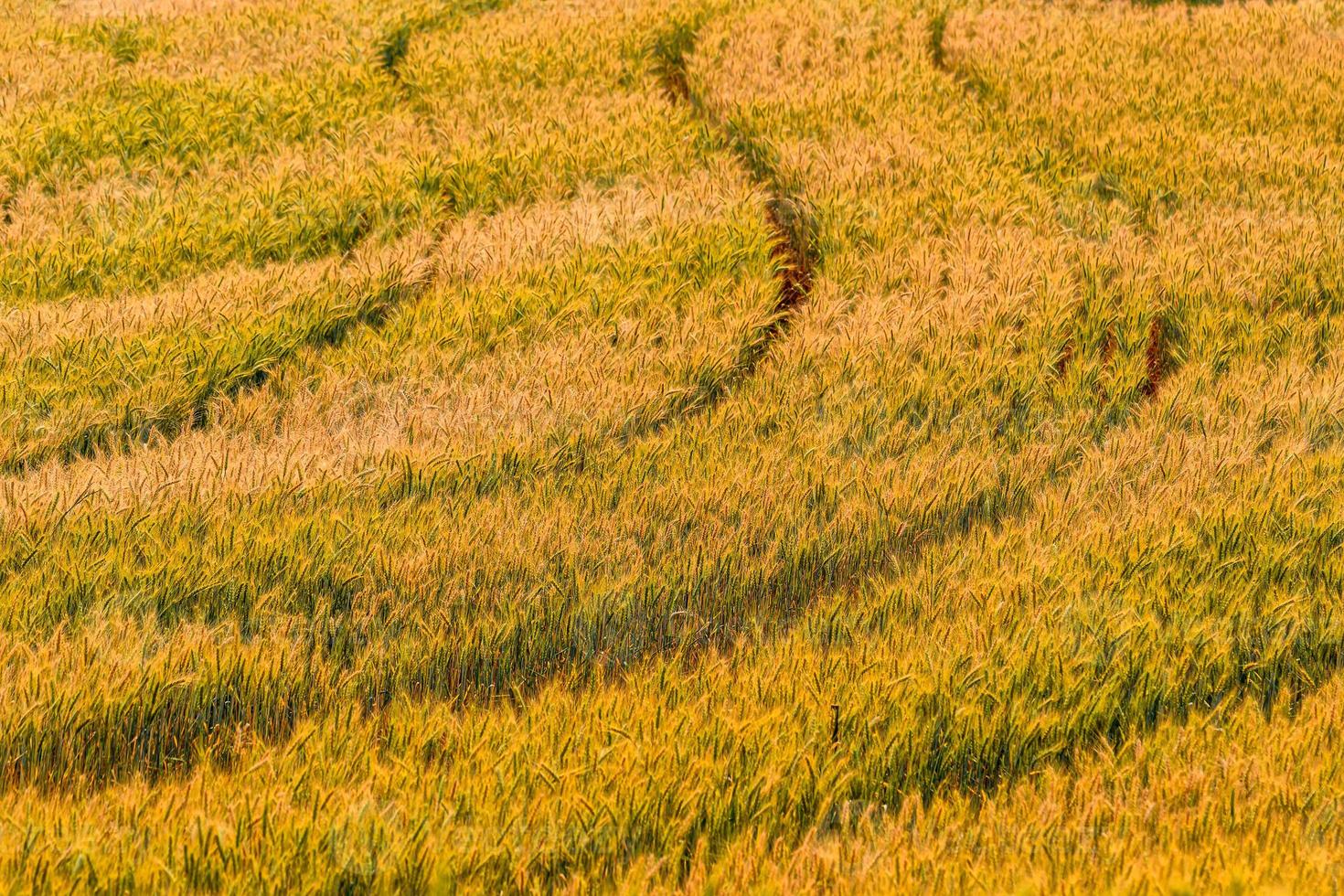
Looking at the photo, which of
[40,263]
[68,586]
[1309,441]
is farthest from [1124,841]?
[40,263]

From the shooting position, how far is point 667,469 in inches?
110

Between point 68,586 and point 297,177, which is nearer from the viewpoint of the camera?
point 68,586

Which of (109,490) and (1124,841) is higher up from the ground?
(109,490)

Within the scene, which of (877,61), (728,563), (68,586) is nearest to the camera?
(68,586)

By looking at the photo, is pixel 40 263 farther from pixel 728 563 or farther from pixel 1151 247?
pixel 1151 247

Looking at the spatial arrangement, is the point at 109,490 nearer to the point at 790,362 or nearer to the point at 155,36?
the point at 790,362

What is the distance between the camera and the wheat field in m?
1.78

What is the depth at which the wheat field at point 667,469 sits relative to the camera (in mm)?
1778

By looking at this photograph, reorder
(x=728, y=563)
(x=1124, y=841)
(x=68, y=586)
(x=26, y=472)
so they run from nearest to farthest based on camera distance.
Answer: (x=1124, y=841)
(x=68, y=586)
(x=728, y=563)
(x=26, y=472)

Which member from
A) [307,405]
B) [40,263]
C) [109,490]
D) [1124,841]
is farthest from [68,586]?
[1124,841]

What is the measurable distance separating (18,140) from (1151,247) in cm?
433

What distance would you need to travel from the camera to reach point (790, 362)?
126 inches

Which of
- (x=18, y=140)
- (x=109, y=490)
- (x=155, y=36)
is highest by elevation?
(x=155, y=36)

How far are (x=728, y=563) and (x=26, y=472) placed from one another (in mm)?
1784
